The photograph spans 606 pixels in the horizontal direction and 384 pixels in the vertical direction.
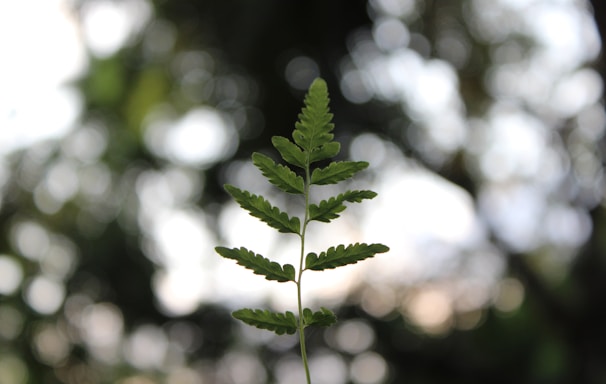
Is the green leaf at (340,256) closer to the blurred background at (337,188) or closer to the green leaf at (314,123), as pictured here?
the green leaf at (314,123)

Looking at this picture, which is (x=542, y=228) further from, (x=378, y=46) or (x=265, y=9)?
(x=265, y=9)

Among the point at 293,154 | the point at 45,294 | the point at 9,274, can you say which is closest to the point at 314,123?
the point at 293,154

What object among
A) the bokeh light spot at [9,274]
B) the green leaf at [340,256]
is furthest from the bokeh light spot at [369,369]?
the green leaf at [340,256]

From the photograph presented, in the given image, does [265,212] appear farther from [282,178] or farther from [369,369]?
[369,369]

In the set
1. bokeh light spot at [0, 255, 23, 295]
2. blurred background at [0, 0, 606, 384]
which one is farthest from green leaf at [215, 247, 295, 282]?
blurred background at [0, 0, 606, 384]

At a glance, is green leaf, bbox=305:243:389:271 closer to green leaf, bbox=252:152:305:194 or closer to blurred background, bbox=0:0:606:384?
green leaf, bbox=252:152:305:194

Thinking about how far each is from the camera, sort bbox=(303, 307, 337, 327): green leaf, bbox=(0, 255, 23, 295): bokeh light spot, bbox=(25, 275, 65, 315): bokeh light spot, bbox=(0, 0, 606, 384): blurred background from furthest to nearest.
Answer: bbox=(0, 0, 606, 384): blurred background < bbox=(25, 275, 65, 315): bokeh light spot < bbox=(0, 255, 23, 295): bokeh light spot < bbox=(303, 307, 337, 327): green leaf

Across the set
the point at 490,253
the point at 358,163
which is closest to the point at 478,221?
the point at 490,253
